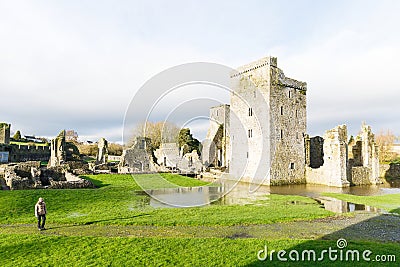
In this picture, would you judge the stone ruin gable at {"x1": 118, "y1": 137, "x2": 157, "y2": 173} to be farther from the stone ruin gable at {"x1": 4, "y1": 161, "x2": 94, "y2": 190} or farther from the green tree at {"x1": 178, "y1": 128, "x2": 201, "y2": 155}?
the green tree at {"x1": 178, "y1": 128, "x2": 201, "y2": 155}

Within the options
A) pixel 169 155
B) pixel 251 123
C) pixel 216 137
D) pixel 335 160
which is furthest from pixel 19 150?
pixel 335 160

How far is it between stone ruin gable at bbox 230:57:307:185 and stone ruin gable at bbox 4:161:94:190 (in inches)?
654

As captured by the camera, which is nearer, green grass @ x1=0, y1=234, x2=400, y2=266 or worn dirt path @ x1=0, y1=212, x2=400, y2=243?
green grass @ x1=0, y1=234, x2=400, y2=266

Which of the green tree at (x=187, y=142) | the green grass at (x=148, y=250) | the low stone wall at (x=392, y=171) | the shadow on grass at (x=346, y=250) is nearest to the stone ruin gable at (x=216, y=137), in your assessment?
the green tree at (x=187, y=142)

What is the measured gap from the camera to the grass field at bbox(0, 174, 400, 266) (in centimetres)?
727

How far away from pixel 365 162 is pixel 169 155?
2690 centimetres

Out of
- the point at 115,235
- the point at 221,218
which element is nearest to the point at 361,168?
the point at 221,218

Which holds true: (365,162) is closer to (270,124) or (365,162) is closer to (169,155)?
(270,124)

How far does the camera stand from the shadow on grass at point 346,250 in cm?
720

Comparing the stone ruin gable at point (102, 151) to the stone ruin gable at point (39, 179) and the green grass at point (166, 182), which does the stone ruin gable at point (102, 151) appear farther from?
the stone ruin gable at point (39, 179)

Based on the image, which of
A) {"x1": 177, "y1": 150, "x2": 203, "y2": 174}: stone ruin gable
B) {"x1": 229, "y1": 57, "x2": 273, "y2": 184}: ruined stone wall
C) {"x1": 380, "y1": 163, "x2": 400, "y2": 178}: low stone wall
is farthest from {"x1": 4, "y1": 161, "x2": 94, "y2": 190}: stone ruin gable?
{"x1": 380, "y1": 163, "x2": 400, "y2": 178}: low stone wall

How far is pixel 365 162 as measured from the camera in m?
31.3

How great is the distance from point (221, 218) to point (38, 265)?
22.6 feet

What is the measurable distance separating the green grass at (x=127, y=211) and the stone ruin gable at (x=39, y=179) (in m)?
2.37
